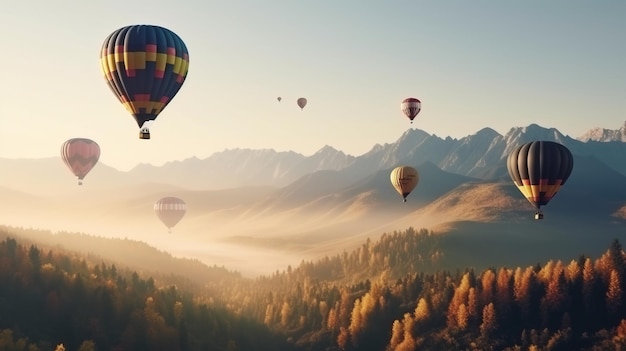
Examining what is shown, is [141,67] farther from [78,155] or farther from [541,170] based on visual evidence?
[541,170]

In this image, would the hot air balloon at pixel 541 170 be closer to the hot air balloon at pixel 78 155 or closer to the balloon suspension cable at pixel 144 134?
the balloon suspension cable at pixel 144 134

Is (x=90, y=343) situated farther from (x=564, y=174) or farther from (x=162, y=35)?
(x=564, y=174)

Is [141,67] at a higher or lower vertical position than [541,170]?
higher

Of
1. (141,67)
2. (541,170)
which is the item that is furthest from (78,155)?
(541,170)

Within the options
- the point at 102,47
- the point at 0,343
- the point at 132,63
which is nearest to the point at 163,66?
the point at 132,63

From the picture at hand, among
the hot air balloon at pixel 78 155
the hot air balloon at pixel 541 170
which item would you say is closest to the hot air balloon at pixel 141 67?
the hot air balloon at pixel 78 155

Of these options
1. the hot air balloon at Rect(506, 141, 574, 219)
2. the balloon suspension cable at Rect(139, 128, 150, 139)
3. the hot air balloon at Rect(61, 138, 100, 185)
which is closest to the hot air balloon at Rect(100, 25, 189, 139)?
the balloon suspension cable at Rect(139, 128, 150, 139)
